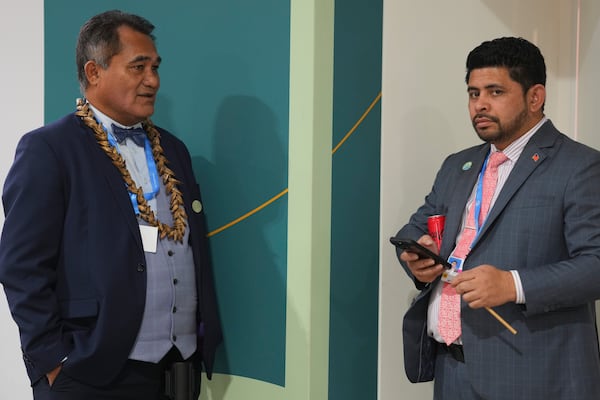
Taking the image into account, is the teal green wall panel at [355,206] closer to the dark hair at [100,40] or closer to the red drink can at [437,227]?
the red drink can at [437,227]

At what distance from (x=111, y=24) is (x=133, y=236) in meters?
0.71

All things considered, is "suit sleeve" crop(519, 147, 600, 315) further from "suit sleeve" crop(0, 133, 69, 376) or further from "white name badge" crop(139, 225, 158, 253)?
"suit sleeve" crop(0, 133, 69, 376)

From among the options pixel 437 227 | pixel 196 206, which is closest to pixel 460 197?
pixel 437 227

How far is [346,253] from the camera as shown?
2.76 meters

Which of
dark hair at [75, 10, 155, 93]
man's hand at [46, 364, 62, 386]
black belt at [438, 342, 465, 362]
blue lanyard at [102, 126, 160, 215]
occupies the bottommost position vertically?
man's hand at [46, 364, 62, 386]

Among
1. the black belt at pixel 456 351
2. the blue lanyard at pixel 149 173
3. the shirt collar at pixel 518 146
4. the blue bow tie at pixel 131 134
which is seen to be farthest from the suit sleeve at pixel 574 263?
the blue bow tie at pixel 131 134

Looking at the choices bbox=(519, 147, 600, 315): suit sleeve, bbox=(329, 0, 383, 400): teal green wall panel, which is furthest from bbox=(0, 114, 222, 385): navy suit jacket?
bbox=(519, 147, 600, 315): suit sleeve

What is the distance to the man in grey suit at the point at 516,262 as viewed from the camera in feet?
6.85

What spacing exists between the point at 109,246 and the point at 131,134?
1.39 feet

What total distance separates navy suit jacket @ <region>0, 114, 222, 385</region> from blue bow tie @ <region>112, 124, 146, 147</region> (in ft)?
0.35

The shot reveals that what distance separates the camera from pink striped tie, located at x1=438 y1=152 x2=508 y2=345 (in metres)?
2.29

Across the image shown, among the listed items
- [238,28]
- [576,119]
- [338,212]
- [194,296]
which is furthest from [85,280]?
[576,119]

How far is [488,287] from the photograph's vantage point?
6.80 ft

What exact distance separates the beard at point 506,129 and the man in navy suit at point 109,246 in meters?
1.01
